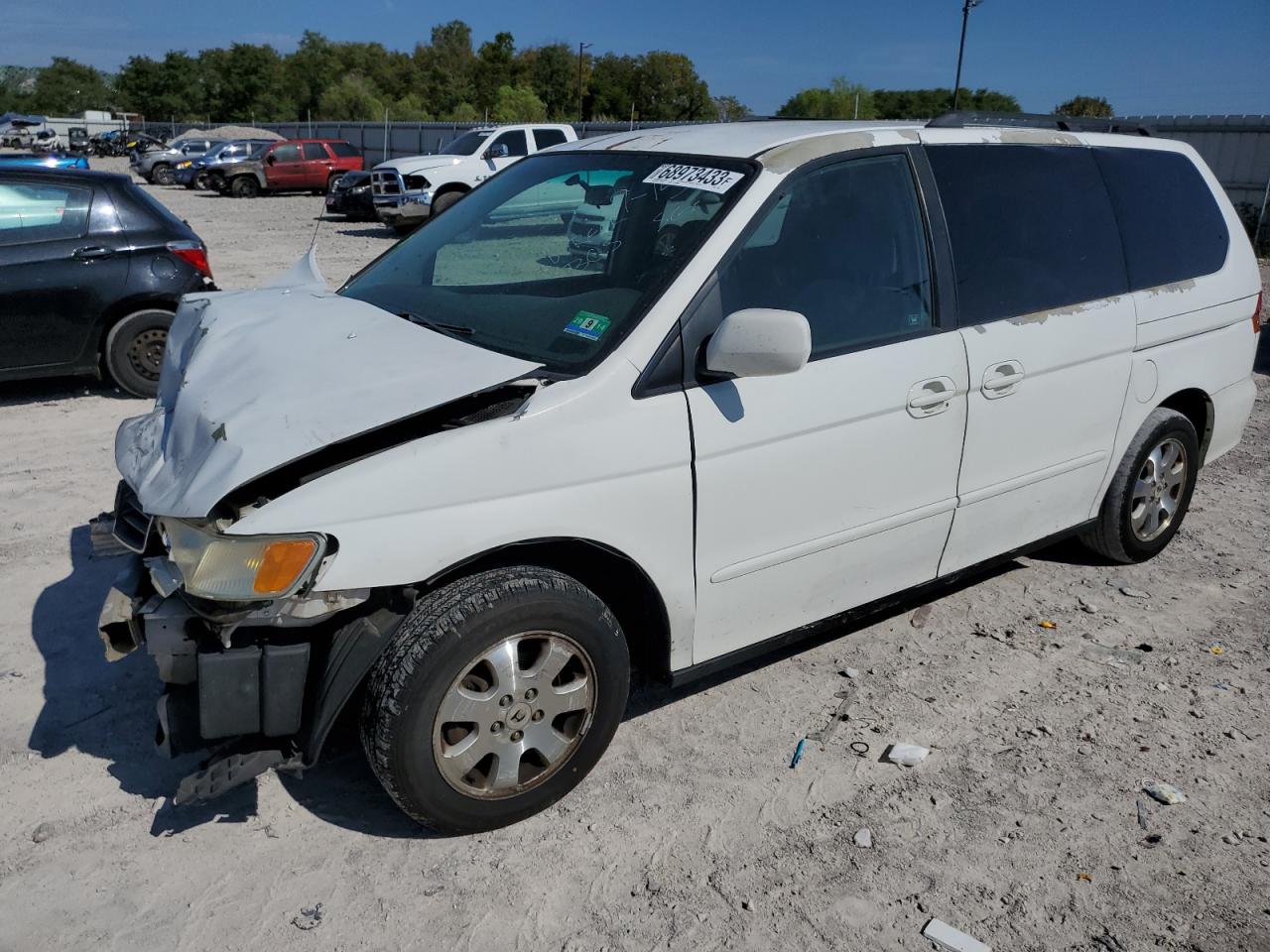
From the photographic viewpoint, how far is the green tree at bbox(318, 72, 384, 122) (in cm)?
8212

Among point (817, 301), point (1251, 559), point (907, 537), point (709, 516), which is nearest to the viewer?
point (709, 516)

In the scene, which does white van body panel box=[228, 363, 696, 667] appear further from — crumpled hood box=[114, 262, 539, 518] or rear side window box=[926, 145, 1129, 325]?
rear side window box=[926, 145, 1129, 325]

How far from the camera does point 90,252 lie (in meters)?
7.26

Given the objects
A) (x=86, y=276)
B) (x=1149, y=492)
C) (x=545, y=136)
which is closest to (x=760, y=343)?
(x=1149, y=492)

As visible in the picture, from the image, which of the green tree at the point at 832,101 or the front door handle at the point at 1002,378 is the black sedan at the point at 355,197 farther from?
the green tree at the point at 832,101

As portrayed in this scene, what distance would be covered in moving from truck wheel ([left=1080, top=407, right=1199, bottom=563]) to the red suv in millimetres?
29442

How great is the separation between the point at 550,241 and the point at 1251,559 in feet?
12.5

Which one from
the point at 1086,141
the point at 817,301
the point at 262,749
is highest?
the point at 1086,141

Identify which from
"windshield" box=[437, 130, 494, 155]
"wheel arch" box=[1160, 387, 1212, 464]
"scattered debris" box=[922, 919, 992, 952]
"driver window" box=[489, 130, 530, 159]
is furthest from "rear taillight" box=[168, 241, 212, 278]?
"driver window" box=[489, 130, 530, 159]

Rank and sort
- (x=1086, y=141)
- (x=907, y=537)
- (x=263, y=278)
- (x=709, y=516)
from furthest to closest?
(x=263, y=278)
(x=1086, y=141)
(x=907, y=537)
(x=709, y=516)

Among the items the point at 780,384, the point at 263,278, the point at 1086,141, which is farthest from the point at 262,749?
the point at 263,278

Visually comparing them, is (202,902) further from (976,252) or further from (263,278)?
(263,278)

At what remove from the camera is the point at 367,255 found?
1700 centimetres

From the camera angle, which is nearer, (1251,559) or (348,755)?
(348,755)
